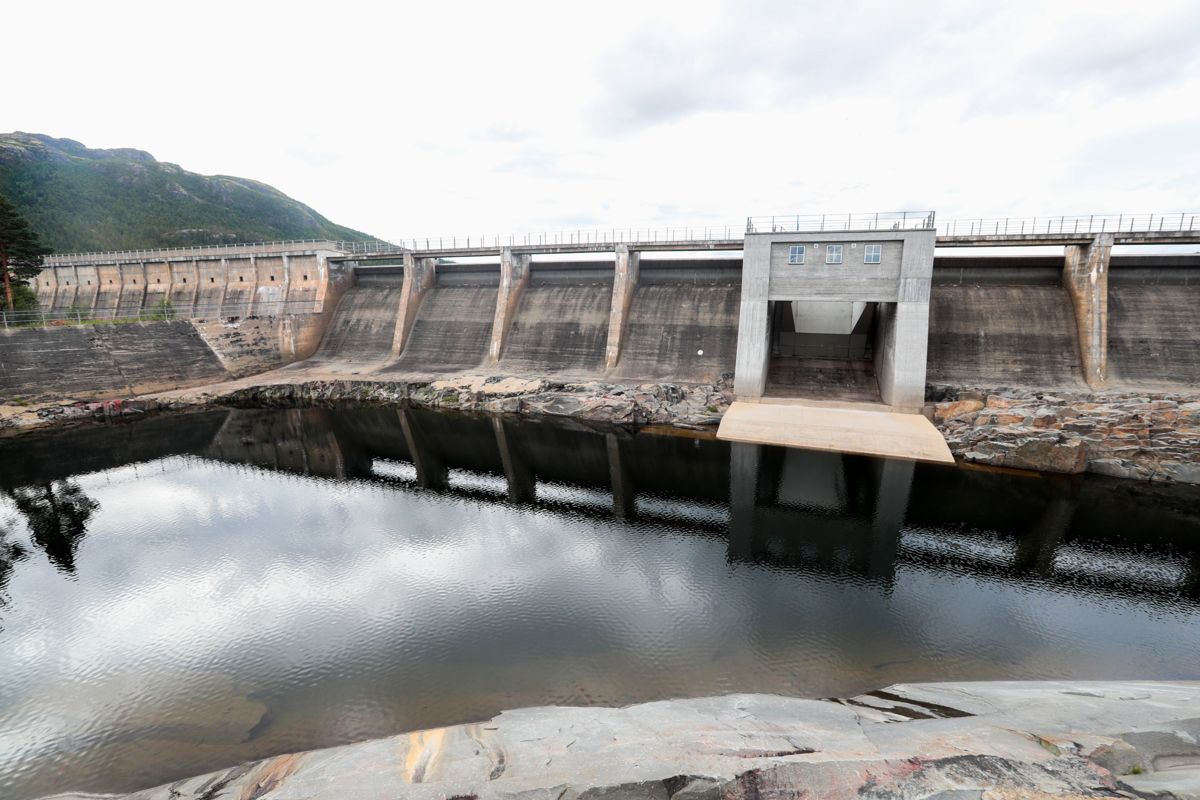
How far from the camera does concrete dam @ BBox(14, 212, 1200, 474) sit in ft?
78.0

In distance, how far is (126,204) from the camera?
8119cm

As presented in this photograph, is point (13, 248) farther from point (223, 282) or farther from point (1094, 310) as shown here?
point (1094, 310)

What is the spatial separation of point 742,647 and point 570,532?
19.5 ft

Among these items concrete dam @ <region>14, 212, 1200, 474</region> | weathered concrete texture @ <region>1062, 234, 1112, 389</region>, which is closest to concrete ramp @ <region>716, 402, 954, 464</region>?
concrete dam @ <region>14, 212, 1200, 474</region>

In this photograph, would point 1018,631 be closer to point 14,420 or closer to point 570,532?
point 570,532

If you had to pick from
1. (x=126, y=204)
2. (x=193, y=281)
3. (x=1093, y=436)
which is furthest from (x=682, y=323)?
(x=126, y=204)

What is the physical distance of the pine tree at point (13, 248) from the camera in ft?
96.4

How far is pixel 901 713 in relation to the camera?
7.41 meters

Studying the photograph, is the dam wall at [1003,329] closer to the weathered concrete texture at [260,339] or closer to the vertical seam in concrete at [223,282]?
the weathered concrete texture at [260,339]

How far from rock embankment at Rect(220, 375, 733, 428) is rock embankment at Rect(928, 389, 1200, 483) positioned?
32.7 ft

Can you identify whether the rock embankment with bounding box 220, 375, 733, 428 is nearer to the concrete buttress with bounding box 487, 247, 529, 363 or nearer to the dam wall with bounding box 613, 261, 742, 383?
the dam wall with bounding box 613, 261, 742, 383

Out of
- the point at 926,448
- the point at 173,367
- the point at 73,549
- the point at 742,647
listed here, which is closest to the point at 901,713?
the point at 742,647

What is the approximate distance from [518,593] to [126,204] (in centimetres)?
10654

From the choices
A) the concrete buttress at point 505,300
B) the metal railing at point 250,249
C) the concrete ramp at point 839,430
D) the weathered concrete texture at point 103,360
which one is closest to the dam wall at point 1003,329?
the concrete ramp at point 839,430
